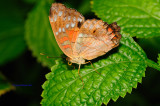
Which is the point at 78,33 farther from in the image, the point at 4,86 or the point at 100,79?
the point at 4,86

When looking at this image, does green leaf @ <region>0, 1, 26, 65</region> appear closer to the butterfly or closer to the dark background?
the dark background

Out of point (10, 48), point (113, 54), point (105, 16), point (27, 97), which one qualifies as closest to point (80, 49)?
point (113, 54)

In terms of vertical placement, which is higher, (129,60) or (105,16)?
(105,16)

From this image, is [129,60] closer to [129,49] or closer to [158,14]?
[129,49]

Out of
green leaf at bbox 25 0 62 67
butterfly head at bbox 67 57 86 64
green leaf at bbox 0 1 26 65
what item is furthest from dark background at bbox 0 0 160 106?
butterfly head at bbox 67 57 86 64

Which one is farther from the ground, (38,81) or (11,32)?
(11,32)

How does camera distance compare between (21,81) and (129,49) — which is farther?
(21,81)

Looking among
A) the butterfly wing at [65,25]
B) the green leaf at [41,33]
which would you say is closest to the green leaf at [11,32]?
the green leaf at [41,33]

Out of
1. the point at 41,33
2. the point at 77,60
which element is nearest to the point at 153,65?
the point at 77,60

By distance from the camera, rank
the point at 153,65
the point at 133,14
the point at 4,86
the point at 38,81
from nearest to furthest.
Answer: the point at 153,65, the point at 133,14, the point at 4,86, the point at 38,81
